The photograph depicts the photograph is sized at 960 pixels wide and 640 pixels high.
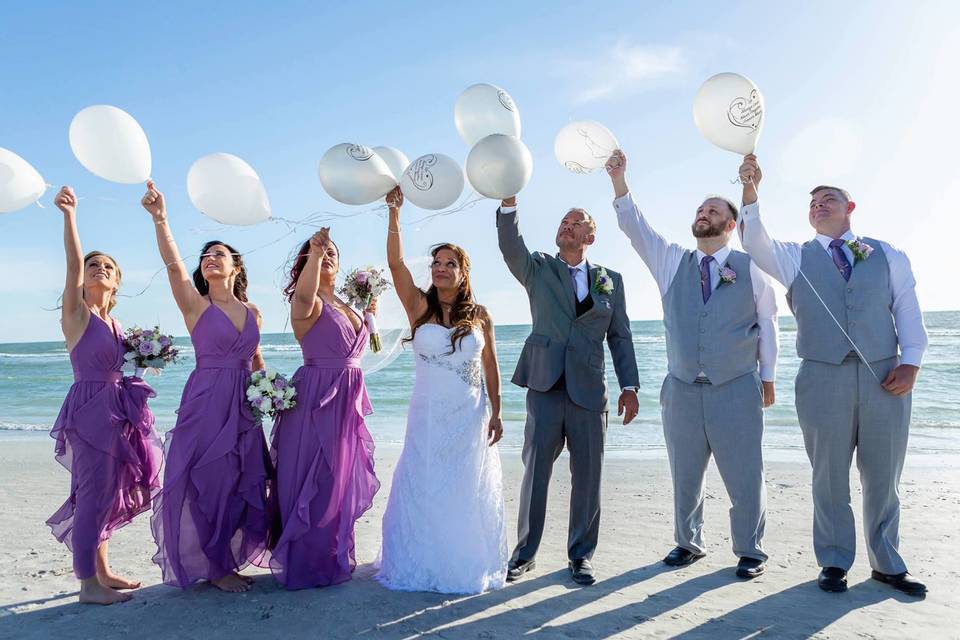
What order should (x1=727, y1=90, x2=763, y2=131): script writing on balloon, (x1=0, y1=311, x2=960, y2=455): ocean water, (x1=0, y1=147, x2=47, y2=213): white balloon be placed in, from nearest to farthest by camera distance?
(x1=0, y1=147, x2=47, y2=213): white balloon < (x1=727, y1=90, x2=763, y2=131): script writing on balloon < (x1=0, y1=311, x2=960, y2=455): ocean water

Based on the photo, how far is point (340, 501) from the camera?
4.08 meters

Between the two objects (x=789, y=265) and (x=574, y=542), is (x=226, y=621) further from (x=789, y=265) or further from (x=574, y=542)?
(x=789, y=265)

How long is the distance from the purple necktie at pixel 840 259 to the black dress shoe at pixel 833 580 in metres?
1.66

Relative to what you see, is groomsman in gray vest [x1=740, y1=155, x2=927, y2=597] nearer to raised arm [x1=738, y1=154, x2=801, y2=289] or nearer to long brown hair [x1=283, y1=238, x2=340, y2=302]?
raised arm [x1=738, y1=154, x2=801, y2=289]

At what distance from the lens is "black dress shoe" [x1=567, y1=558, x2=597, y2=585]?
4145mm

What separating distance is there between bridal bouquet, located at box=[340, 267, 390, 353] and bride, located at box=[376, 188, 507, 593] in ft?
1.34

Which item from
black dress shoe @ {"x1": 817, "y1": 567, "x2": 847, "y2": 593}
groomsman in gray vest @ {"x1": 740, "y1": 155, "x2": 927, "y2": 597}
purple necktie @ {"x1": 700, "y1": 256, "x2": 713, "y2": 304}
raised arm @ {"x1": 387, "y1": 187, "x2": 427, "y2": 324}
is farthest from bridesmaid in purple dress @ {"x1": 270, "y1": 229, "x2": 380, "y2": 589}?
black dress shoe @ {"x1": 817, "y1": 567, "x2": 847, "y2": 593}

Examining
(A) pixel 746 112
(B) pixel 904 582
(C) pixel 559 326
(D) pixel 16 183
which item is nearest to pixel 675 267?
(C) pixel 559 326

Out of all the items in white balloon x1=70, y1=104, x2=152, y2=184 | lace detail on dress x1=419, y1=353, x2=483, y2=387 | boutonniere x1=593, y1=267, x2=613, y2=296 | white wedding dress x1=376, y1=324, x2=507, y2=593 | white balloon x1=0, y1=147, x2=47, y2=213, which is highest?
white balloon x1=70, y1=104, x2=152, y2=184

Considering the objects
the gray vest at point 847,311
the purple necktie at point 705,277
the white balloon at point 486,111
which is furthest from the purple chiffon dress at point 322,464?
the gray vest at point 847,311

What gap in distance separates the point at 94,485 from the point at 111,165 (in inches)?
68.8

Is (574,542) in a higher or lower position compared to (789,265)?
lower

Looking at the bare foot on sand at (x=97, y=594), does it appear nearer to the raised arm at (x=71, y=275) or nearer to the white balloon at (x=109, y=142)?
the raised arm at (x=71, y=275)

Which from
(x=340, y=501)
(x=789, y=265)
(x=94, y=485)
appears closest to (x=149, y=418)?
(x=94, y=485)
